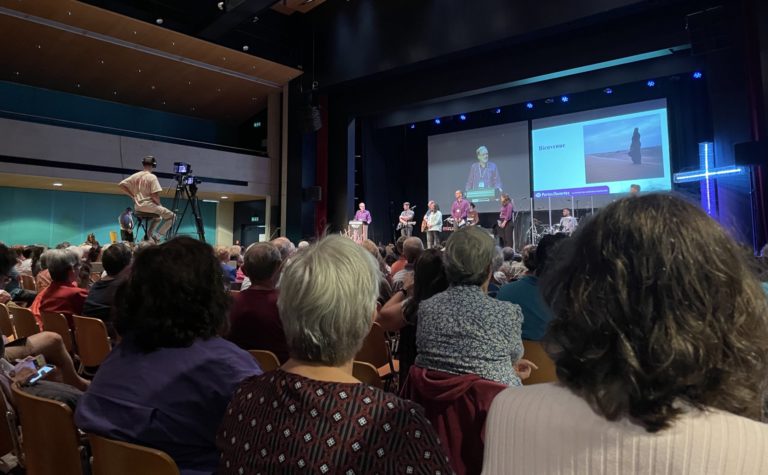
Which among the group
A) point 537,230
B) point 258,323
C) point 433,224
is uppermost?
point 433,224

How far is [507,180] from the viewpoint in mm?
→ 11055

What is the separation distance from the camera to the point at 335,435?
2.85 ft

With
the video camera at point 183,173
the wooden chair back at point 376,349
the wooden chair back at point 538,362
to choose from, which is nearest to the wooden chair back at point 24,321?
the wooden chair back at point 376,349

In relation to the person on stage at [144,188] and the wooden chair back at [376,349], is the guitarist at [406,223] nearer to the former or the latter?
the person on stage at [144,188]

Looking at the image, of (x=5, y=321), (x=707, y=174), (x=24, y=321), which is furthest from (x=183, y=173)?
(x=707, y=174)

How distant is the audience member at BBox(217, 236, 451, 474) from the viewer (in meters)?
0.87

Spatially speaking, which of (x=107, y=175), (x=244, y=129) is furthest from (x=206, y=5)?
(x=244, y=129)

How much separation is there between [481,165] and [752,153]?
19.6 feet

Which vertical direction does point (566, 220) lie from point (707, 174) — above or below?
below

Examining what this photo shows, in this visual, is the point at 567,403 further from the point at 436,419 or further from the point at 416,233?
the point at 416,233

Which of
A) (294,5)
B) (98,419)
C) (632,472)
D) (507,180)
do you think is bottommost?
(98,419)

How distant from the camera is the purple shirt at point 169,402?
4.17 ft

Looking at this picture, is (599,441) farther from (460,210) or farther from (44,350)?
(460,210)

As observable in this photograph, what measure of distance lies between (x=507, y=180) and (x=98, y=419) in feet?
34.5
